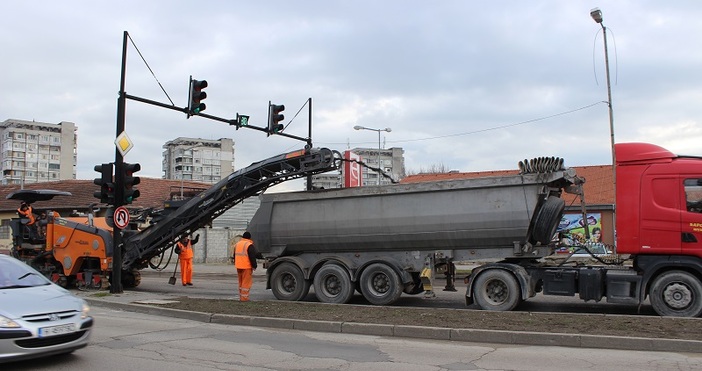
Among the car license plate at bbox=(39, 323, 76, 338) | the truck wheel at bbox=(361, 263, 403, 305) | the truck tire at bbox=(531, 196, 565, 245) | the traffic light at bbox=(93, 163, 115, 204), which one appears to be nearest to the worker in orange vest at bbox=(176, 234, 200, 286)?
the traffic light at bbox=(93, 163, 115, 204)

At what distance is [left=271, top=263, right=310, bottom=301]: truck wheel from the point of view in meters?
13.4

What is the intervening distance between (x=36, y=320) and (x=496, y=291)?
8238 millimetres

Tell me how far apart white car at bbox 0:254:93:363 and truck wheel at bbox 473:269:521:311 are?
732cm

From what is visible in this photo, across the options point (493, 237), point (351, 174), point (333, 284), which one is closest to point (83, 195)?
point (351, 174)

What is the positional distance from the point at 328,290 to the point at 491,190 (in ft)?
14.4

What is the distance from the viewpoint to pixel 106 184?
15.1 metres

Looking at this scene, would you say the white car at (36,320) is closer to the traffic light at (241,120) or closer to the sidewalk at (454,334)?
the sidewalk at (454,334)

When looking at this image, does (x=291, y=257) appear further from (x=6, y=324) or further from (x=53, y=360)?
(x=6, y=324)

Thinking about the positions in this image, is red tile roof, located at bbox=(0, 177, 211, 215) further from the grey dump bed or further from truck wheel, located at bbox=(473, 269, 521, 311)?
truck wheel, located at bbox=(473, 269, 521, 311)

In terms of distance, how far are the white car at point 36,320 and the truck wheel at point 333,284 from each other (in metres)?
6.55

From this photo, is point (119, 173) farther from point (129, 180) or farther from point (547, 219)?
point (547, 219)

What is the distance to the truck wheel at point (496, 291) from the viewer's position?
11.1m

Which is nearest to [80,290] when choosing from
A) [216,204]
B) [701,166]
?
[216,204]

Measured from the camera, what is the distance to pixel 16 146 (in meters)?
102
